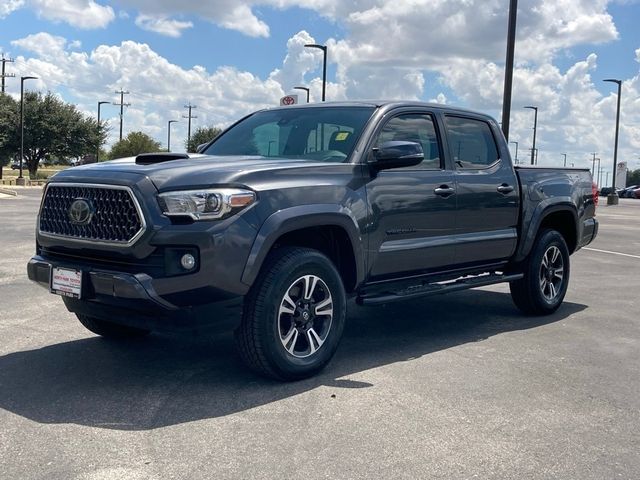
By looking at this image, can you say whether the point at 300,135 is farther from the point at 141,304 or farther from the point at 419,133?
the point at 141,304

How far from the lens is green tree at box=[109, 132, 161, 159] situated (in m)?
86.9

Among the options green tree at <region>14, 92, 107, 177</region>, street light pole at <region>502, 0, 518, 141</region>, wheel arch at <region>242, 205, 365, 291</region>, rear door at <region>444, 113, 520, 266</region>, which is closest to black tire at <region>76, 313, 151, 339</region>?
wheel arch at <region>242, 205, 365, 291</region>

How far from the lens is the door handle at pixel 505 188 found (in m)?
6.45

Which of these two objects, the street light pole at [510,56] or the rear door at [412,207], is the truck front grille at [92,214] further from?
the street light pole at [510,56]

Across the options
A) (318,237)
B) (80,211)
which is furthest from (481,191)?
A: (80,211)

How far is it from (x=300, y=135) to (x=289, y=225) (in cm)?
138

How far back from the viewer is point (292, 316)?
4707 millimetres

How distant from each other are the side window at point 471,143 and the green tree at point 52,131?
60058 millimetres

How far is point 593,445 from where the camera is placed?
12.3 ft

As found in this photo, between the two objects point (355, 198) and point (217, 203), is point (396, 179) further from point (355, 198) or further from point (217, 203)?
point (217, 203)

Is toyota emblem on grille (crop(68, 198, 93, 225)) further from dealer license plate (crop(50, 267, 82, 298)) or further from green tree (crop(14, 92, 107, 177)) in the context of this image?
green tree (crop(14, 92, 107, 177))

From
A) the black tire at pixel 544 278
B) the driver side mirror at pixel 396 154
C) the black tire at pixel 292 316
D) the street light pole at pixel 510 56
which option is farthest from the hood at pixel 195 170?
the street light pole at pixel 510 56

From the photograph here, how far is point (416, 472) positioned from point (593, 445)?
105 cm

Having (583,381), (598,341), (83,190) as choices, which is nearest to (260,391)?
(83,190)
